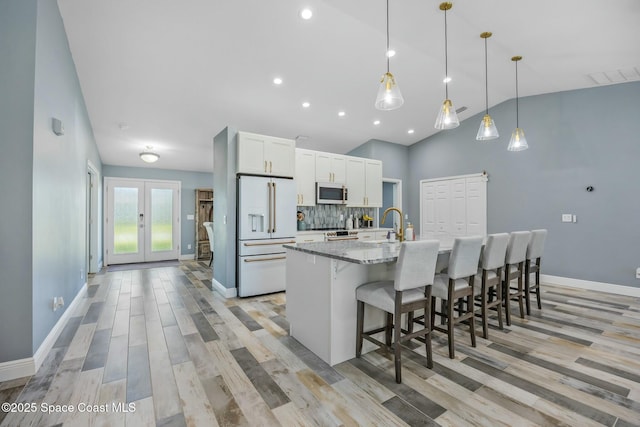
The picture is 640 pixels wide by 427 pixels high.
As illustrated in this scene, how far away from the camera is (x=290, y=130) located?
18.5 ft

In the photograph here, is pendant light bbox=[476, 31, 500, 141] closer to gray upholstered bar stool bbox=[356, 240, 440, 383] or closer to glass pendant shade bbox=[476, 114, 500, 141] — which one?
glass pendant shade bbox=[476, 114, 500, 141]

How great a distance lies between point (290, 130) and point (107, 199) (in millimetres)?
4735

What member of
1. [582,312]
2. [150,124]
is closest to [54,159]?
[150,124]

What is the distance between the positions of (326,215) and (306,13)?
3510mm

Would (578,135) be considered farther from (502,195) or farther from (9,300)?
(9,300)

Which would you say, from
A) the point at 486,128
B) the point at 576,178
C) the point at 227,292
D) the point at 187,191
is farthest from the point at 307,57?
the point at 187,191

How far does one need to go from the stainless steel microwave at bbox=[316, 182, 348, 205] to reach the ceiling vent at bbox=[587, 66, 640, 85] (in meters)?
4.11

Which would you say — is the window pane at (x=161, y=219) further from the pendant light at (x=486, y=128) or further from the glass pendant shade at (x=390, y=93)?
the pendant light at (x=486, y=128)

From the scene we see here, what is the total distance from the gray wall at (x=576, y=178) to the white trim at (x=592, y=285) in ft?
0.22

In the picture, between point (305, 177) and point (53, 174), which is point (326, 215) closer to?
point (305, 177)

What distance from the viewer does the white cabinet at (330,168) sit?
5332 millimetres

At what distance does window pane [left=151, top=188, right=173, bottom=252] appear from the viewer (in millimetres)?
7305

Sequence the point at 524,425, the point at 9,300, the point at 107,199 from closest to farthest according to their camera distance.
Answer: the point at 524,425 < the point at 9,300 < the point at 107,199

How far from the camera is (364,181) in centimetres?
598
